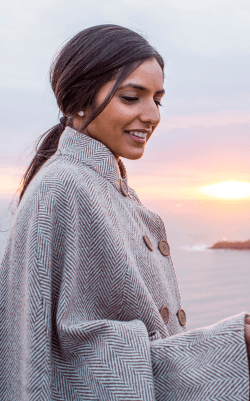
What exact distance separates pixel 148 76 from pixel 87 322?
2.43 feet

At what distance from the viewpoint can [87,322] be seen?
93 cm

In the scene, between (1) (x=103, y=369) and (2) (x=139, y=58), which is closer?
(1) (x=103, y=369)

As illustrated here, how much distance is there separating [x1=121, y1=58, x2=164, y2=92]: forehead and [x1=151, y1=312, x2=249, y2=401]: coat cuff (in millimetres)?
708

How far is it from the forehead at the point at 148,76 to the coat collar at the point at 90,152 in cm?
20

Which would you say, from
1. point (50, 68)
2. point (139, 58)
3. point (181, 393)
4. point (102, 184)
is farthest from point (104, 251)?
point (50, 68)

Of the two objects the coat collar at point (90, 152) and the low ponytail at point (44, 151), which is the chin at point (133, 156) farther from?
the low ponytail at point (44, 151)

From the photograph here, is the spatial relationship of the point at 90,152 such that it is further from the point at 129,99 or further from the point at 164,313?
the point at 164,313

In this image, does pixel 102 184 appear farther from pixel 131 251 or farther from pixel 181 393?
pixel 181 393

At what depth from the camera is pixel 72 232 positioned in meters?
0.98

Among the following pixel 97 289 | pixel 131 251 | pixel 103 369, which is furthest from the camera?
pixel 131 251

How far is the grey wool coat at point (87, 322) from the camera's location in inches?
34.8

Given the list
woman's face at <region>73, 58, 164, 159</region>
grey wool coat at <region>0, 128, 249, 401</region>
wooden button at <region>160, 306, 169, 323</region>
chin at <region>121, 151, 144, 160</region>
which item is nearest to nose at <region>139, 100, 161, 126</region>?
woman's face at <region>73, 58, 164, 159</region>

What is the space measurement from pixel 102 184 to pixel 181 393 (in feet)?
1.88

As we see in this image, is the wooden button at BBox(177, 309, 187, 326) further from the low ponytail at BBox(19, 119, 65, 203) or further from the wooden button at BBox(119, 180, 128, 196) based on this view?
the low ponytail at BBox(19, 119, 65, 203)
